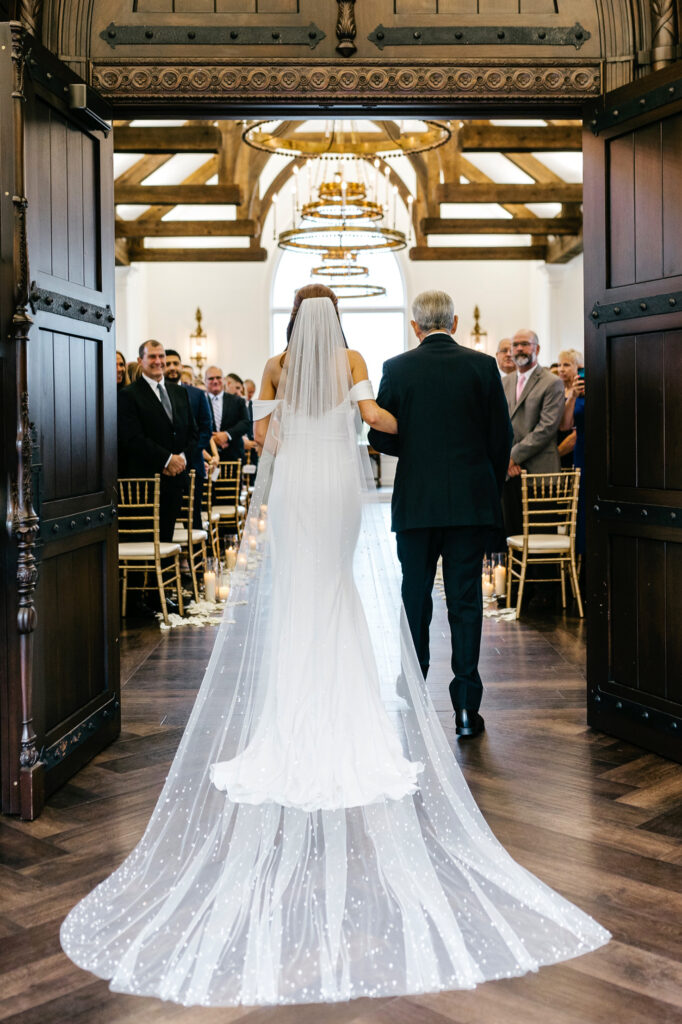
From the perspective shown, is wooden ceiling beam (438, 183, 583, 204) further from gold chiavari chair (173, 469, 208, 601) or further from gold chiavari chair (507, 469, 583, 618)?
gold chiavari chair (173, 469, 208, 601)

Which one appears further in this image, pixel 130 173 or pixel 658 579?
pixel 130 173

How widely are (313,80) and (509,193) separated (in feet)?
35.1

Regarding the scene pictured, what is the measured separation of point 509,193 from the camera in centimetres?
1427

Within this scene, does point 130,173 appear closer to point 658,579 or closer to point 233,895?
point 658,579

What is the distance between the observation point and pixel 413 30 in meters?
4.20

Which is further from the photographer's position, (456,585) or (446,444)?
(456,585)

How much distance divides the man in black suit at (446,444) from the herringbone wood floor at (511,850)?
0.57 metres

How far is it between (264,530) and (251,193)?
12.8m

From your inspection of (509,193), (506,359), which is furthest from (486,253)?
(506,359)

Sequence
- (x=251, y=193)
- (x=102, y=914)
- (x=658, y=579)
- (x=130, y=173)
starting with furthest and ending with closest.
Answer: (x=251, y=193) → (x=130, y=173) → (x=658, y=579) → (x=102, y=914)

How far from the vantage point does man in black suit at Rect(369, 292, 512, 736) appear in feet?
13.4

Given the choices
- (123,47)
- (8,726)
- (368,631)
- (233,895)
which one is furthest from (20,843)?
(123,47)

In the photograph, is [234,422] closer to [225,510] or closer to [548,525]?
[225,510]

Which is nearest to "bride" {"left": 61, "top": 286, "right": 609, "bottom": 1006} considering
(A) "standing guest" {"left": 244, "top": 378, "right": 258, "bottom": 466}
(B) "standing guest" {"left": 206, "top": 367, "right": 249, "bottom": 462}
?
Result: (B) "standing guest" {"left": 206, "top": 367, "right": 249, "bottom": 462}
